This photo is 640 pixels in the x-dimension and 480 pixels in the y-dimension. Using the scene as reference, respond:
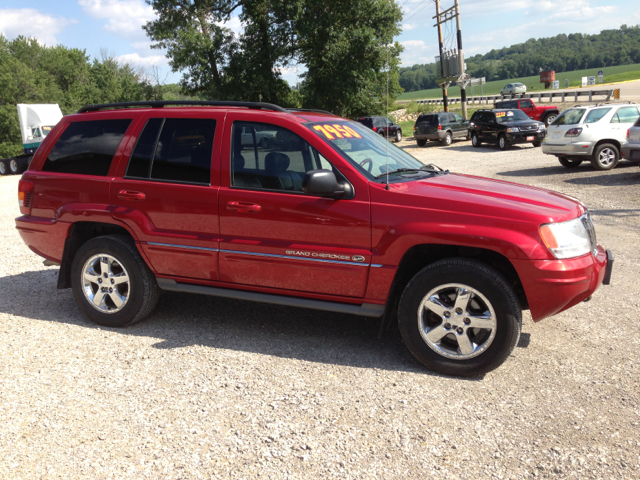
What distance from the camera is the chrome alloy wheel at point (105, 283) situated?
4722 mm

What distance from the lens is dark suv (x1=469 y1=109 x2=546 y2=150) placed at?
23.1 metres

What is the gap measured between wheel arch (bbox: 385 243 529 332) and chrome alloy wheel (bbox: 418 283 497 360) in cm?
29

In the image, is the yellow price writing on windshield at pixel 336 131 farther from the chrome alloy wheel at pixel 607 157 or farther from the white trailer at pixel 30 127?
the white trailer at pixel 30 127

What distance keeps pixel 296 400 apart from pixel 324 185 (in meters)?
1.46

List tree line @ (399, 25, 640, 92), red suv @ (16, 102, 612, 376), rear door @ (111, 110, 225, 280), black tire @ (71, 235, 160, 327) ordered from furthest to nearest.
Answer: tree line @ (399, 25, 640, 92) → black tire @ (71, 235, 160, 327) → rear door @ (111, 110, 225, 280) → red suv @ (16, 102, 612, 376)

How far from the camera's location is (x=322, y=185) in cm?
373

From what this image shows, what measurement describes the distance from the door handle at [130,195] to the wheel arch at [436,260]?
2238 millimetres

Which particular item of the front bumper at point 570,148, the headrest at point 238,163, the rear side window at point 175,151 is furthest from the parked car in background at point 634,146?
the rear side window at point 175,151

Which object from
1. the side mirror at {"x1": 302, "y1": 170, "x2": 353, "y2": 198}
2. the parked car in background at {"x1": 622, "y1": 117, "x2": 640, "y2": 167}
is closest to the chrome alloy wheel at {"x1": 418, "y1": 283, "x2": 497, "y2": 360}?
the side mirror at {"x1": 302, "y1": 170, "x2": 353, "y2": 198}

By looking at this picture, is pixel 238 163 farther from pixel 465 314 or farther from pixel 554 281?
pixel 554 281

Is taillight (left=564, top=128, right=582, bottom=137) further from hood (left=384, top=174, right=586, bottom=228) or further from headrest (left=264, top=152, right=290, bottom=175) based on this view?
headrest (left=264, top=152, right=290, bottom=175)

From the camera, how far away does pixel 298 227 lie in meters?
4.02

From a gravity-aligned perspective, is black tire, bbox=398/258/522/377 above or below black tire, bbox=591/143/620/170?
below

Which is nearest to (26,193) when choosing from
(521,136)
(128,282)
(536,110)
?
(128,282)
